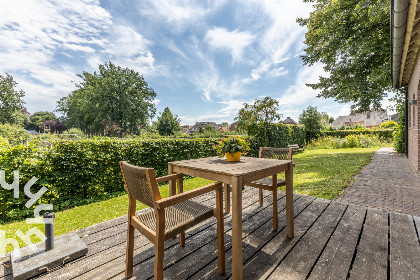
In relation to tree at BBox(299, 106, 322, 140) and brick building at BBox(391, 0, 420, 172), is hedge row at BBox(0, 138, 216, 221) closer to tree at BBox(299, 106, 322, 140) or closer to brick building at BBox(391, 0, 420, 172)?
brick building at BBox(391, 0, 420, 172)

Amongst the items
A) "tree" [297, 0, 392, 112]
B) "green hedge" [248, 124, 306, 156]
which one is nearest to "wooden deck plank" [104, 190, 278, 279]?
"green hedge" [248, 124, 306, 156]

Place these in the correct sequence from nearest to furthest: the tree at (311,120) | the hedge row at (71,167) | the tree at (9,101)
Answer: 1. the hedge row at (71,167)
2. the tree at (311,120)
3. the tree at (9,101)

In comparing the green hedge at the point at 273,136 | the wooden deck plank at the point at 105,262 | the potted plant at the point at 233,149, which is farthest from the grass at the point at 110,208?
the green hedge at the point at 273,136

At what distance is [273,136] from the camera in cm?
999

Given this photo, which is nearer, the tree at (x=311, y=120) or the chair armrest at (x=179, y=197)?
the chair armrest at (x=179, y=197)

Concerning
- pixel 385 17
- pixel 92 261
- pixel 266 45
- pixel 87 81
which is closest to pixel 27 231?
pixel 92 261

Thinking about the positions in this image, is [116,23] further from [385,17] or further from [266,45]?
[385,17]

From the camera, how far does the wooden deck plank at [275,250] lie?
1561 millimetres

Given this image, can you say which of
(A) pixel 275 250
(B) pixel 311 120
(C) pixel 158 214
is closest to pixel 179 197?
(C) pixel 158 214

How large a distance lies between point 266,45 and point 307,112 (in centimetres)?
1019

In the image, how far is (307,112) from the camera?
16.7 m

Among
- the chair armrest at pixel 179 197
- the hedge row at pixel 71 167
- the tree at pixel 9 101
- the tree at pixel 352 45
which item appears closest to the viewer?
the chair armrest at pixel 179 197

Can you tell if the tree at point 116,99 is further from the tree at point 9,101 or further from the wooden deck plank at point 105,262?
the wooden deck plank at point 105,262

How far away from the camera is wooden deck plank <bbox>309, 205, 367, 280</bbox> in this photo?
1.50 metres
